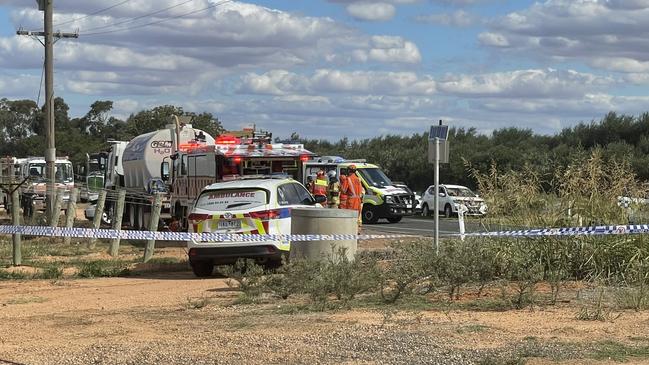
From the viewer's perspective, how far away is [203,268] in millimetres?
16672

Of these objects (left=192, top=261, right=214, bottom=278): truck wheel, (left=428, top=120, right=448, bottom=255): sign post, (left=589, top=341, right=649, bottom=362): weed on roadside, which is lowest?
(left=192, top=261, right=214, bottom=278): truck wheel

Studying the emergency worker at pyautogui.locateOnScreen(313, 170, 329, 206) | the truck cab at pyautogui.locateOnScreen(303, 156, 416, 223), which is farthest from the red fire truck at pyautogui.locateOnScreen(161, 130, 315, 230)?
the truck cab at pyautogui.locateOnScreen(303, 156, 416, 223)

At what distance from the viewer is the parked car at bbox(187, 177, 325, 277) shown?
15992 millimetres

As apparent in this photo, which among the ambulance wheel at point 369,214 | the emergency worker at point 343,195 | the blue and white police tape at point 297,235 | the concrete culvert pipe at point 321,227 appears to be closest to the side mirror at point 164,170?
the ambulance wheel at point 369,214

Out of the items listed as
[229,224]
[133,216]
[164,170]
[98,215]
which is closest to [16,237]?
[229,224]

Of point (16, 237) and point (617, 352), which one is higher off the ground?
point (16, 237)

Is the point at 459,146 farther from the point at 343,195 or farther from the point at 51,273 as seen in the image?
the point at 51,273

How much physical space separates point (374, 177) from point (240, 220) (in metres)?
19.5

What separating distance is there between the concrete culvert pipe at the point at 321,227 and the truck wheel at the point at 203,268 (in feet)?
6.10

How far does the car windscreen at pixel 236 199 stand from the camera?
16266 millimetres

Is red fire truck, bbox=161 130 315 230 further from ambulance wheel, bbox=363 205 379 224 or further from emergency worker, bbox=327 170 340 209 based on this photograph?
ambulance wheel, bbox=363 205 379 224

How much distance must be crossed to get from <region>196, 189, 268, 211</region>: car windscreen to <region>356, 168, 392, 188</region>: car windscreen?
18.6m

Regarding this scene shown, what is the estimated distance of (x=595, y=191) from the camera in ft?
48.4

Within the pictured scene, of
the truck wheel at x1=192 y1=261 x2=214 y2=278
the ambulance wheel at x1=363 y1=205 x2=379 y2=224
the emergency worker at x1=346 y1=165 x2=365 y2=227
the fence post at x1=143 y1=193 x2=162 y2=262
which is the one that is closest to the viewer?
the truck wheel at x1=192 y1=261 x2=214 y2=278
